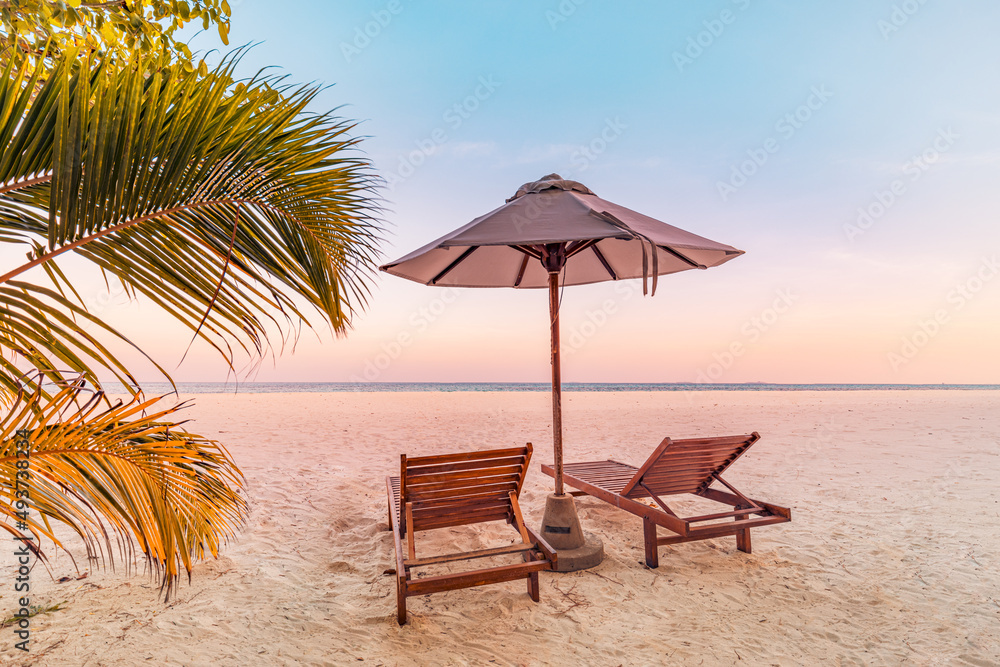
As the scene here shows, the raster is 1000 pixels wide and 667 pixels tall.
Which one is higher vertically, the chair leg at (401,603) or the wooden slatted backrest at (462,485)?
the wooden slatted backrest at (462,485)

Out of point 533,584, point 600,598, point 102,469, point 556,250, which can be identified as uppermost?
point 556,250

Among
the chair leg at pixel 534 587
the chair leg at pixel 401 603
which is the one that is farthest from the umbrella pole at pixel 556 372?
the chair leg at pixel 401 603

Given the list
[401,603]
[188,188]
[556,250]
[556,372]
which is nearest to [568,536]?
[556,372]

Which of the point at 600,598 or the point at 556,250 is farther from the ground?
the point at 556,250

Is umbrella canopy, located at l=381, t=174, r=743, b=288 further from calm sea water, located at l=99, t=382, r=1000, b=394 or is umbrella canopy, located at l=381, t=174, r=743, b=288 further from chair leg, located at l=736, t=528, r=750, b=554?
calm sea water, located at l=99, t=382, r=1000, b=394

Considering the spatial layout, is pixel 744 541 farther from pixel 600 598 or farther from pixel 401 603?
pixel 401 603

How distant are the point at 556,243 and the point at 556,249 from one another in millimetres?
183

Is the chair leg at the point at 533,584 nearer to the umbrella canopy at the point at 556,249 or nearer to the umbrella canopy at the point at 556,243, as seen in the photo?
the umbrella canopy at the point at 556,249

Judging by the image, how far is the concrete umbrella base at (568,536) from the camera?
3.48 metres

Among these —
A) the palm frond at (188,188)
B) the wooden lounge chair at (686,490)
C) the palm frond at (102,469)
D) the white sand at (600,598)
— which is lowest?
the white sand at (600,598)

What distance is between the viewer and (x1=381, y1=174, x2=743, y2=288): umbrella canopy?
8.82 feet

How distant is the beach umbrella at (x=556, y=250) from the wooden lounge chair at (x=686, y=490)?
62 cm

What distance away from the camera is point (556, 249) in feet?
12.1

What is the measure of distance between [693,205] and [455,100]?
1004 centimetres
